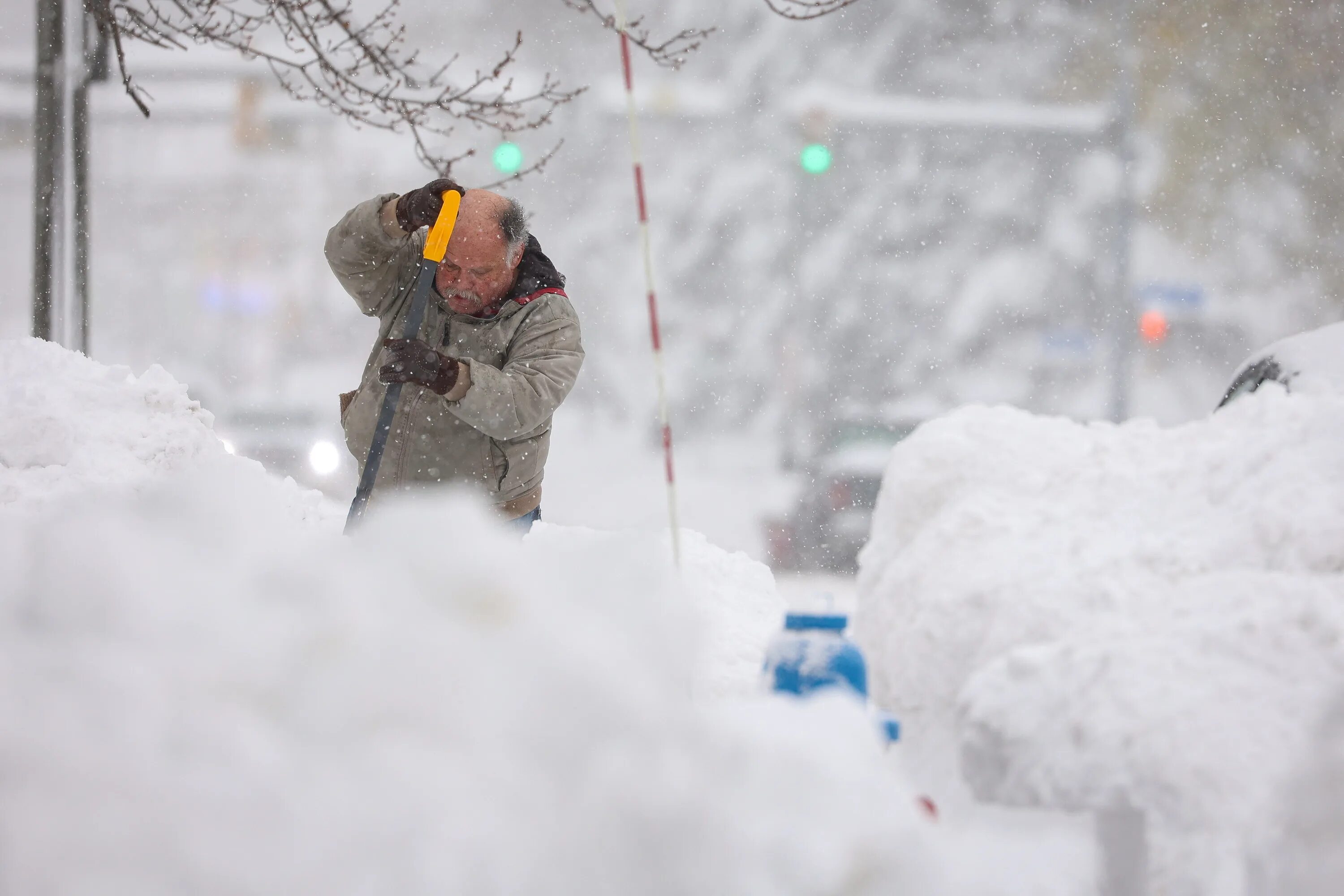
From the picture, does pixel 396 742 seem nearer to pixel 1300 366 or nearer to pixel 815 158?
pixel 1300 366

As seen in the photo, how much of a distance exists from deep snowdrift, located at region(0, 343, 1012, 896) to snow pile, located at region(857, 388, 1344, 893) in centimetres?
27

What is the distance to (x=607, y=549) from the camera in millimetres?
Answer: 2012

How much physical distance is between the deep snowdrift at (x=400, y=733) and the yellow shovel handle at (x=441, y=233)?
1.75 meters

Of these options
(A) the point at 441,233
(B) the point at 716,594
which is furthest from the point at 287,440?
(A) the point at 441,233

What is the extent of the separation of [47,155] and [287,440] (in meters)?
9.27

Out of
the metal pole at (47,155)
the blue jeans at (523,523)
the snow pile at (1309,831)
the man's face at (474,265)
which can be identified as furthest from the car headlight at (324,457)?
the snow pile at (1309,831)

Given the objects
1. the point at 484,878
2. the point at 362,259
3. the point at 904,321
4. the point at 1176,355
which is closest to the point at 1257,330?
the point at 1176,355

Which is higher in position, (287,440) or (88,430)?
(88,430)

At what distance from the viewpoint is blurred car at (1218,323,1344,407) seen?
3.12 metres

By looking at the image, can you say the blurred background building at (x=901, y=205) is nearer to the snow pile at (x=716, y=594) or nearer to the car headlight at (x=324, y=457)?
the car headlight at (x=324, y=457)

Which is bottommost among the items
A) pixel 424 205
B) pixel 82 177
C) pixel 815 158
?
pixel 424 205

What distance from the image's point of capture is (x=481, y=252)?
3730 mm

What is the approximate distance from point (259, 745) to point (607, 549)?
68cm

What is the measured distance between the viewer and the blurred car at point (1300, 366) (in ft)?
10.2
